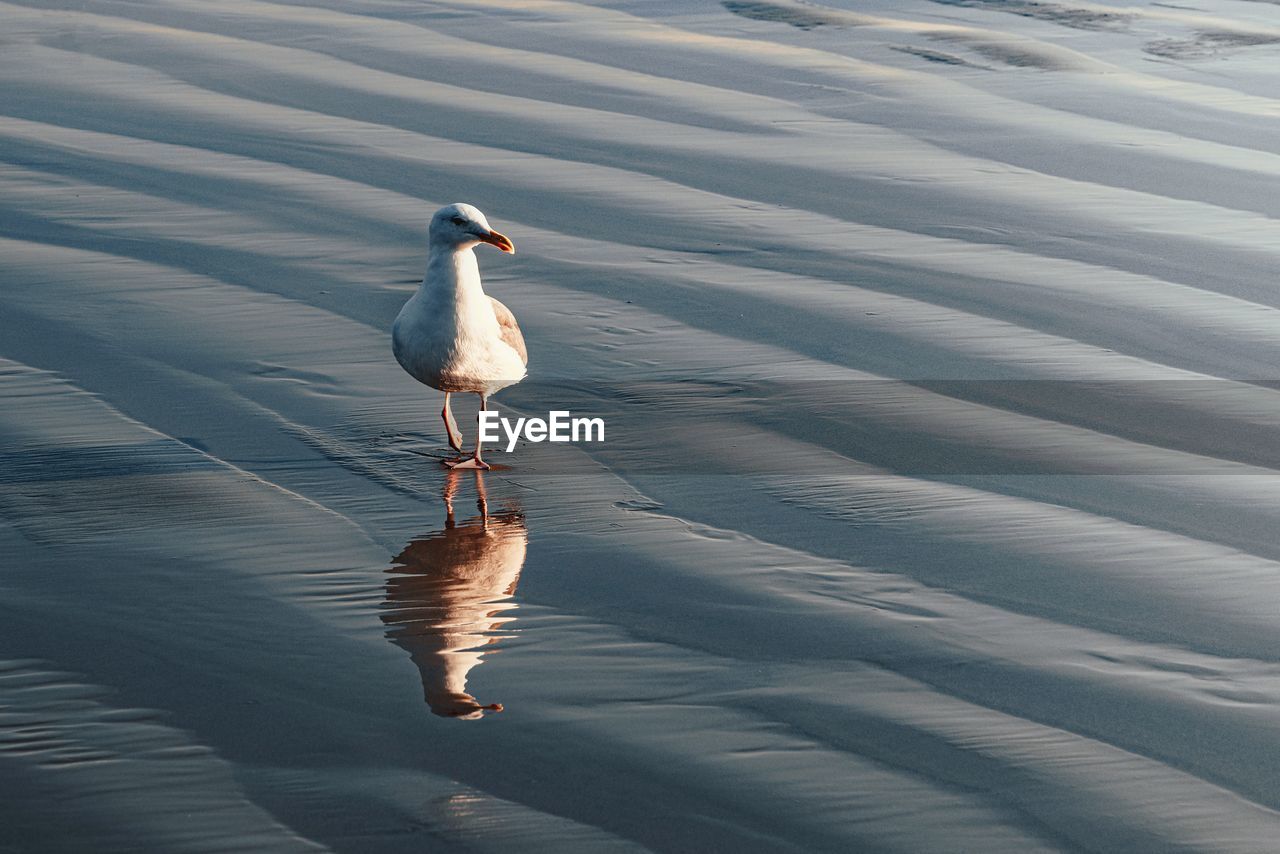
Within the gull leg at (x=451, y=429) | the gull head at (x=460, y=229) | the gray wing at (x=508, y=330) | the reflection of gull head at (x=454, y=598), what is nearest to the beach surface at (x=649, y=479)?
the reflection of gull head at (x=454, y=598)

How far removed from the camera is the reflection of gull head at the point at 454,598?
3.78 metres

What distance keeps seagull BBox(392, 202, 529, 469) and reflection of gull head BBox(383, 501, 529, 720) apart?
569 millimetres

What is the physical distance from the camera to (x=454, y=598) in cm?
425

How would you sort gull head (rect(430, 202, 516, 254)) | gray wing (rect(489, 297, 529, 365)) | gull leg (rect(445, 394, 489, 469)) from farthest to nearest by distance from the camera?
gray wing (rect(489, 297, 529, 365)) < gull leg (rect(445, 394, 489, 469)) < gull head (rect(430, 202, 516, 254))

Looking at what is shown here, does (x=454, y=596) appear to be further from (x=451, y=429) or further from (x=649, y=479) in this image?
(x=451, y=429)

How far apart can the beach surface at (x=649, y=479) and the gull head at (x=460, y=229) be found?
771mm

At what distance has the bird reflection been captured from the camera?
12.4 feet

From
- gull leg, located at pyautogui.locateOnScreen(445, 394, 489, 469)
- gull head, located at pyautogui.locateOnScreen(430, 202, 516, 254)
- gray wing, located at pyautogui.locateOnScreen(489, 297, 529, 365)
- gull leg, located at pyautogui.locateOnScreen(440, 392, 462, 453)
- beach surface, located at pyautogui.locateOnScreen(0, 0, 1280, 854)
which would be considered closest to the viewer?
beach surface, located at pyautogui.locateOnScreen(0, 0, 1280, 854)

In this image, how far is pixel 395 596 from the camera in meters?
4.23

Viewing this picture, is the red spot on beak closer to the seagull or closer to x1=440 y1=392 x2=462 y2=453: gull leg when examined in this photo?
the seagull

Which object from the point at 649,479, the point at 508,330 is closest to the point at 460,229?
the point at 508,330

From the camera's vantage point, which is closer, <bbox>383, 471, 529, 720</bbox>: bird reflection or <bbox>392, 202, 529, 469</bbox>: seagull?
<bbox>383, 471, 529, 720</bbox>: bird reflection

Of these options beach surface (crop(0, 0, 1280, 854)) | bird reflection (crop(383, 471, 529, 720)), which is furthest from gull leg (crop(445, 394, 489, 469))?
bird reflection (crop(383, 471, 529, 720))

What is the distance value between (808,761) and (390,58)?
29.2 ft
